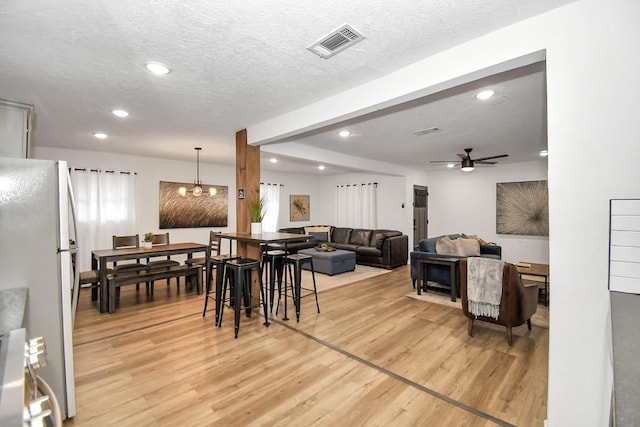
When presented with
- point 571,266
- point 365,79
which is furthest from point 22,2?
point 571,266

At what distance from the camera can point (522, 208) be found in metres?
6.85

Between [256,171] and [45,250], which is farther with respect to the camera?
[256,171]

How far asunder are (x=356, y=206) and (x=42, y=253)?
23.9 ft

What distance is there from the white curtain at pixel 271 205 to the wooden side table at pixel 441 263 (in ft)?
14.8

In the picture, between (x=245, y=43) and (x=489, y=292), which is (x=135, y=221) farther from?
(x=489, y=292)

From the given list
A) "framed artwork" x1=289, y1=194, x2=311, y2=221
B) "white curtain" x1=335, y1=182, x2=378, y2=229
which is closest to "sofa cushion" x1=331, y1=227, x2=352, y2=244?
"white curtain" x1=335, y1=182, x2=378, y2=229

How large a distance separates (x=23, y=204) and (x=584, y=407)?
335 centimetres

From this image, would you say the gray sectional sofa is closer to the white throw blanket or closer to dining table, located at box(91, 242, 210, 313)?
dining table, located at box(91, 242, 210, 313)

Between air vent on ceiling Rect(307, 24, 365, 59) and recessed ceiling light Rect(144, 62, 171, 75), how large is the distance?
118 centimetres

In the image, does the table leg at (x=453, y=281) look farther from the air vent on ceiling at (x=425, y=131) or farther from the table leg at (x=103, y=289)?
the table leg at (x=103, y=289)

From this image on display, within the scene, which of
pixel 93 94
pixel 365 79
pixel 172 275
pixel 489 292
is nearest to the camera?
pixel 365 79

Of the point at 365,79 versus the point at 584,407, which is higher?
the point at 365,79

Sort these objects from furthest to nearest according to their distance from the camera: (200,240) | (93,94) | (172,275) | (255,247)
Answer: (200,240) < (172,275) < (255,247) < (93,94)

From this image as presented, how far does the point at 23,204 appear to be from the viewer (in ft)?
5.86
